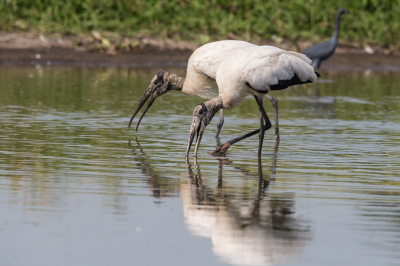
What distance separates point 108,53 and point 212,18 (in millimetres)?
2934

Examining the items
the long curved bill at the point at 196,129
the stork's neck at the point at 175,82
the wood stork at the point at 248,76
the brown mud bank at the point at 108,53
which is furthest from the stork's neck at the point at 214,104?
the brown mud bank at the point at 108,53

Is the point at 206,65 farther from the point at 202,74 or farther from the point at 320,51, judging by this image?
the point at 320,51

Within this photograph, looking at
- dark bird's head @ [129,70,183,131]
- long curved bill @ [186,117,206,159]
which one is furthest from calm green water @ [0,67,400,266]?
dark bird's head @ [129,70,183,131]

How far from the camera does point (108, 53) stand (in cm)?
2070

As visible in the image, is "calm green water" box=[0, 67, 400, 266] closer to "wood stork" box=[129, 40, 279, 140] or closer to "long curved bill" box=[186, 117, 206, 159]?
"long curved bill" box=[186, 117, 206, 159]

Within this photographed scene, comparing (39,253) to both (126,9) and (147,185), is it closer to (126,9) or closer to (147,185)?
(147,185)

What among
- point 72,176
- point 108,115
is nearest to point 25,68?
point 108,115

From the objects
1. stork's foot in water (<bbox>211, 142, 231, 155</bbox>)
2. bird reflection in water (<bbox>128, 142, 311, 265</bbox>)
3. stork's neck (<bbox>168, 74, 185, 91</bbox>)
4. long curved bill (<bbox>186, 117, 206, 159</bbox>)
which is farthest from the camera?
stork's neck (<bbox>168, 74, 185, 91</bbox>)

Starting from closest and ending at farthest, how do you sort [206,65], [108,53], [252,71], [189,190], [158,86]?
[189,190], [252,71], [206,65], [158,86], [108,53]

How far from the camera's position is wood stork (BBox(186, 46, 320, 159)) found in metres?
8.61

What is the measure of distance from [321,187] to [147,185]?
4.51 ft

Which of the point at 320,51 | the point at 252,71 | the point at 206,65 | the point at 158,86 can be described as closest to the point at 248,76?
the point at 252,71

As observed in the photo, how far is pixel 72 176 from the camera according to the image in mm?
7105

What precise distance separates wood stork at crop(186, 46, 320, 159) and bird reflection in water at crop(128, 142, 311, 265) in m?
1.36
